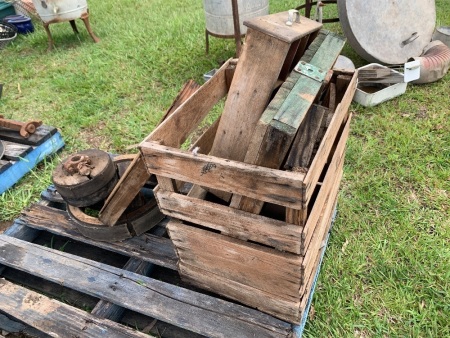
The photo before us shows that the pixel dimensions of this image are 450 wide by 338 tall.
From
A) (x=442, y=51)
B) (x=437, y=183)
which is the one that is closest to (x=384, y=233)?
(x=437, y=183)

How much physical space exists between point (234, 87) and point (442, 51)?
3.37 m

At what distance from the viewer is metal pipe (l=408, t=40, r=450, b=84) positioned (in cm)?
364

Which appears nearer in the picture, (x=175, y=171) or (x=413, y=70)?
(x=175, y=171)

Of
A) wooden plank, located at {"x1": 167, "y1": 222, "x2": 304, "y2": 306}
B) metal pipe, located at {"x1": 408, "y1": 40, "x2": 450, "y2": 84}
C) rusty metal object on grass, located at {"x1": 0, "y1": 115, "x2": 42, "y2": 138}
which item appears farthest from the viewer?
metal pipe, located at {"x1": 408, "y1": 40, "x2": 450, "y2": 84}

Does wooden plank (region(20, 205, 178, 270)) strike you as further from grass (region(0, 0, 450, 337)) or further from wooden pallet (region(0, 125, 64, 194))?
wooden pallet (region(0, 125, 64, 194))

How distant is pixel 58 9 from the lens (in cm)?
495

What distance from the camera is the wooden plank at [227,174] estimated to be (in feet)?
3.91

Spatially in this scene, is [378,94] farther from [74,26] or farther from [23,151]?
[74,26]

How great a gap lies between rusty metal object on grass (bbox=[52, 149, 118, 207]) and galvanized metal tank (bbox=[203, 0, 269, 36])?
8.14 ft

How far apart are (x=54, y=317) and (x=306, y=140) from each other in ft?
4.97

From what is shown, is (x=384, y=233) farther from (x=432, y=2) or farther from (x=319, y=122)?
(x=432, y=2)

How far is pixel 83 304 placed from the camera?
80.6 inches

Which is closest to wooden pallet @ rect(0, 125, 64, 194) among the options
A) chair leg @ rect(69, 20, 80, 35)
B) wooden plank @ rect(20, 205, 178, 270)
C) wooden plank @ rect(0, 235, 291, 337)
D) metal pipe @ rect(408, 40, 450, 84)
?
wooden plank @ rect(20, 205, 178, 270)

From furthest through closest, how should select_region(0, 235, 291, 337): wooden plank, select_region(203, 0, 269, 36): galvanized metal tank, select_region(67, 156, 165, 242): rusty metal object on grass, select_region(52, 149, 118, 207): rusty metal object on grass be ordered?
select_region(203, 0, 269, 36): galvanized metal tank → select_region(67, 156, 165, 242): rusty metal object on grass → select_region(52, 149, 118, 207): rusty metal object on grass → select_region(0, 235, 291, 337): wooden plank
